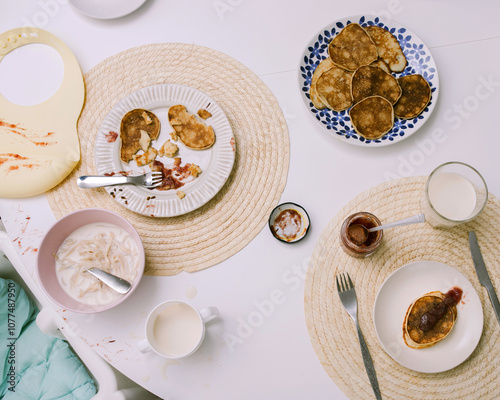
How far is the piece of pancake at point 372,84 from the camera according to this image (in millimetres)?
1098

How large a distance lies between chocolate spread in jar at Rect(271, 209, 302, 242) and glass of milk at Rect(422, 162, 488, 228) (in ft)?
1.06

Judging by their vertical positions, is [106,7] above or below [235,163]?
above

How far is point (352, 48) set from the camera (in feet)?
3.70

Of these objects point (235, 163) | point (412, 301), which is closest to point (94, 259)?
point (235, 163)

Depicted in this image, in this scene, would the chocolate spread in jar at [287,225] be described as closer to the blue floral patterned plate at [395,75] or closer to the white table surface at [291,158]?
the white table surface at [291,158]

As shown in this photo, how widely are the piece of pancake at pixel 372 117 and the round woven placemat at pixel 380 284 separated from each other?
0.15m

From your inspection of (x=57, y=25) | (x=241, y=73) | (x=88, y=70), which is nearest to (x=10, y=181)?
(x=88, y=70)

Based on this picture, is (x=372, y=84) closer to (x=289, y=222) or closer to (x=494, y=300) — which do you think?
(x=289, y=222)

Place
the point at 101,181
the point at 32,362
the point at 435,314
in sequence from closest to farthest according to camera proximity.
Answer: the point at 435,314 → the point at 101,181 → the point at 32,362

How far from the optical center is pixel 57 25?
1249 millimetres

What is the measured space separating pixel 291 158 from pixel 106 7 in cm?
A: 74

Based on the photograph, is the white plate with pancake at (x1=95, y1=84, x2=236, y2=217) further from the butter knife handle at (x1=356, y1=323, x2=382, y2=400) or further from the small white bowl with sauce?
the butter knife handle at (x1=356, y1=323, x2=382, y2=400)

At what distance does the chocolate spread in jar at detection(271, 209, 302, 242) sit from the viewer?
3.51 feet

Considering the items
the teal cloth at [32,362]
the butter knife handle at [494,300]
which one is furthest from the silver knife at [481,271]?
the teal cloth at [32,362]
